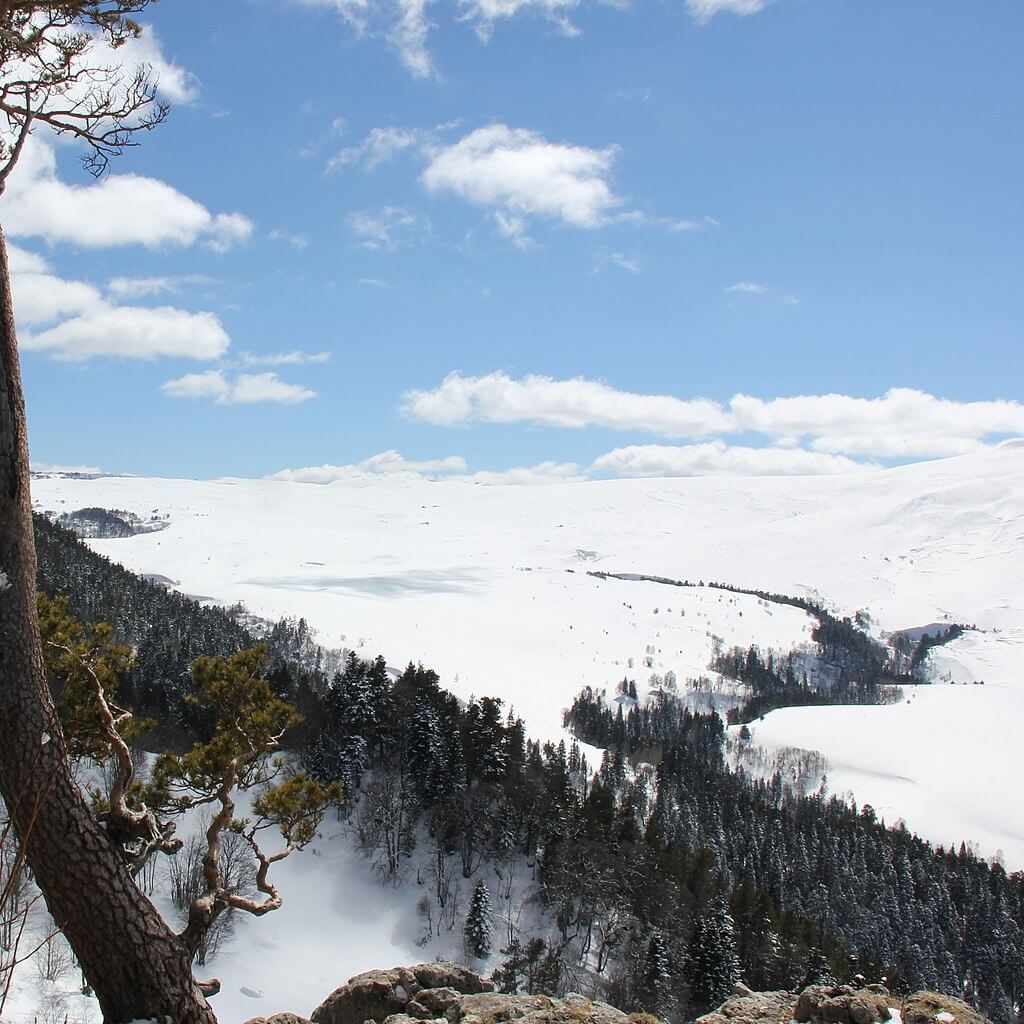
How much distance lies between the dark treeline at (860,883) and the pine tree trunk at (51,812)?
45661 mm

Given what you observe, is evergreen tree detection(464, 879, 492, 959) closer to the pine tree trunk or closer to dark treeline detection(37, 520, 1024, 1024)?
dark treeline detection(37, 520, 1024, 1024)

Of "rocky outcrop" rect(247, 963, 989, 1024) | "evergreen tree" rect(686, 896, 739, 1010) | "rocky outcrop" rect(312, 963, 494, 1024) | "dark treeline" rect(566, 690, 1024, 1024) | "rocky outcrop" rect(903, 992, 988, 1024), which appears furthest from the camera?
"dark treeline" rect(566, 690, 1024, 1024)

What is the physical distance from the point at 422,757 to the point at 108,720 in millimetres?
46047

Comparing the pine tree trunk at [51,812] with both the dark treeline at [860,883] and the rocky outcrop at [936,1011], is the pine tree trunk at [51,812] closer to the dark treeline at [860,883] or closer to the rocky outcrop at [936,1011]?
the rocky outcrop at [936,1011]

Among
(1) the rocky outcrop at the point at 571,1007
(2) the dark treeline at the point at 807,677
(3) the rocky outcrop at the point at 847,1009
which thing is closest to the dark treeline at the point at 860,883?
(1) the rocky outcrop at the point at 571,1007

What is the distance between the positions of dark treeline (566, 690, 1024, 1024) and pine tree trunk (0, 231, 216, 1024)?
1798 inches

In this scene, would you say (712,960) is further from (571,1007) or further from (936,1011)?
(936,1011)

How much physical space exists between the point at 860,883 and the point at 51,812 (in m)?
81.5

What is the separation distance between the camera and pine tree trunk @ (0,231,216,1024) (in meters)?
4.33

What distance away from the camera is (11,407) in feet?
14.4

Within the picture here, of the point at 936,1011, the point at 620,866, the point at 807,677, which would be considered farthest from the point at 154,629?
the point at 807,677

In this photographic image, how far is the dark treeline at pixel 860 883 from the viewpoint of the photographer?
58500 millimetres

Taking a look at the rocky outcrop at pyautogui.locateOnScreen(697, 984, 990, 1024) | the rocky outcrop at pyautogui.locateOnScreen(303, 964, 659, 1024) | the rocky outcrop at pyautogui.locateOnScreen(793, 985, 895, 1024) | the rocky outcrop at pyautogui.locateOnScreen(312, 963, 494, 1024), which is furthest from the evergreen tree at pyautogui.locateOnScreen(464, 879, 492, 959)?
the rocky outcrop at pyautogui.locateOnScreen(793, 985, 895, 1024)

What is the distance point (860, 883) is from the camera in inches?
2694
